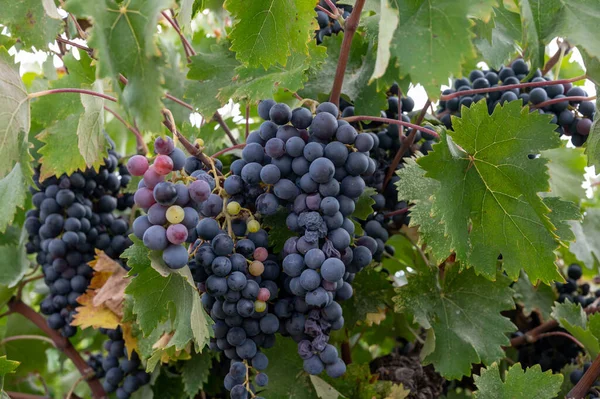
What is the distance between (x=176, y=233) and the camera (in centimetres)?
79

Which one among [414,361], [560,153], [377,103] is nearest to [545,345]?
[414,361]

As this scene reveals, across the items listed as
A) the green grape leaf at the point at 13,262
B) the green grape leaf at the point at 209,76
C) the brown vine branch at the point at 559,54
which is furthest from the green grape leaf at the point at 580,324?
the green grape leaf at the point at 13,262

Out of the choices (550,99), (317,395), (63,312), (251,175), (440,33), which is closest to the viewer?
(440,33)

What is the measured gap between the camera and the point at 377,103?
1093mm

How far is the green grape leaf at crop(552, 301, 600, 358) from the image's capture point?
109 centimetres

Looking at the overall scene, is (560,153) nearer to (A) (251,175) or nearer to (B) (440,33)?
(B) (440,33)

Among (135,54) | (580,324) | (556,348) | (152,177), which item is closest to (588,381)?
(580,324)

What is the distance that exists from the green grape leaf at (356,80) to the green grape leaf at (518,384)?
0.51 meters

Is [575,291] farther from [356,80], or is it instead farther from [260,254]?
[260,254]

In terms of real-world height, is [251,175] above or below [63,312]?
above

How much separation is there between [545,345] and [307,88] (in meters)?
0.83

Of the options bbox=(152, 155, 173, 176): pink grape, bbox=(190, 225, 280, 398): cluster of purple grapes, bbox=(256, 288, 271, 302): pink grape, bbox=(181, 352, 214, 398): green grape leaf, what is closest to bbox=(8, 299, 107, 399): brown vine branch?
bbox=(181, 352, 214, 398): green grape leaf

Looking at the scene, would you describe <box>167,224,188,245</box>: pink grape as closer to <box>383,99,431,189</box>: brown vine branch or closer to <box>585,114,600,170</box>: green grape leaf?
<box>383,99,431,189</box>: brown vine branch

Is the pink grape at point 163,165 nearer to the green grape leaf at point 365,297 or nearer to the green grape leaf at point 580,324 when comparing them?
the green grape leaf at point 365,297
